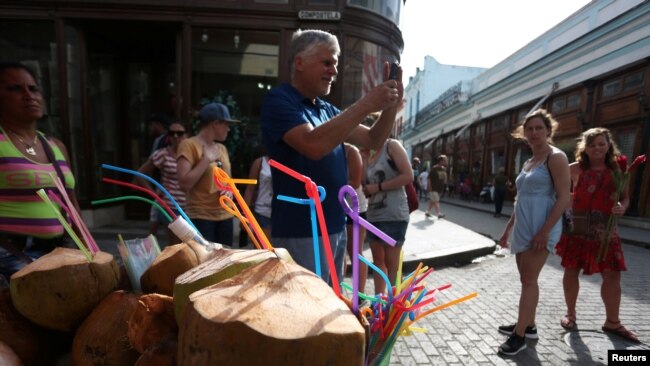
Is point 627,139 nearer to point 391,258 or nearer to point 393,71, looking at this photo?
point 391,258

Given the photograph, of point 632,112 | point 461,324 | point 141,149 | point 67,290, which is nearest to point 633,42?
point 632,112

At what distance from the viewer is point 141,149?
7336mm

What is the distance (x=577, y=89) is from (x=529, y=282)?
42.0ft

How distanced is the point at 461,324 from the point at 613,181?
1868 millimetres

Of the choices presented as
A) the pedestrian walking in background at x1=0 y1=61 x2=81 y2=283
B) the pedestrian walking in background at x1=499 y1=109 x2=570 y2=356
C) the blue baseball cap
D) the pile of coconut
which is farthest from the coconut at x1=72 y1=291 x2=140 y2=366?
the pedestrian walking in background at x1=499 y1=109 x2=570 y2=356

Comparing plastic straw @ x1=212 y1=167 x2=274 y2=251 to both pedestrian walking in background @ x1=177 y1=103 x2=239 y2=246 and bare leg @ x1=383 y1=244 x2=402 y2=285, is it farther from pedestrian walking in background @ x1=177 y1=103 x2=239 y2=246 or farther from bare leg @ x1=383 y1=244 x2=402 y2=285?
bare leg @ x1=383 y1=244 x2=402 y2=285

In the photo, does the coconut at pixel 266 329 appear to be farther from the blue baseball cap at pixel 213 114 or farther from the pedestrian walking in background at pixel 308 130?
the blue baseball cap at pixel 213 114

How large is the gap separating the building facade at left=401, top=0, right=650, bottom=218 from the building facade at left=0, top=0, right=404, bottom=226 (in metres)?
3.46

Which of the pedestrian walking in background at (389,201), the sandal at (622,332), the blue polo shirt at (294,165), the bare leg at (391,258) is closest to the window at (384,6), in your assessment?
the pedestrian walking in background at (389,201)

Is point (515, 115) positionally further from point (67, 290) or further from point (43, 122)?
point (67, 290)

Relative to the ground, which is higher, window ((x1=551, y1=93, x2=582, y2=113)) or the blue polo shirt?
window ((x1=551, y1=93, x2=582, y2=113))

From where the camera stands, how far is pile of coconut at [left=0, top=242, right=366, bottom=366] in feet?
1.58

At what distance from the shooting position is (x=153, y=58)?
728 cm

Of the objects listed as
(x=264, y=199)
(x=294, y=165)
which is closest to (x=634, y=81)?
(x=264, y=199)
